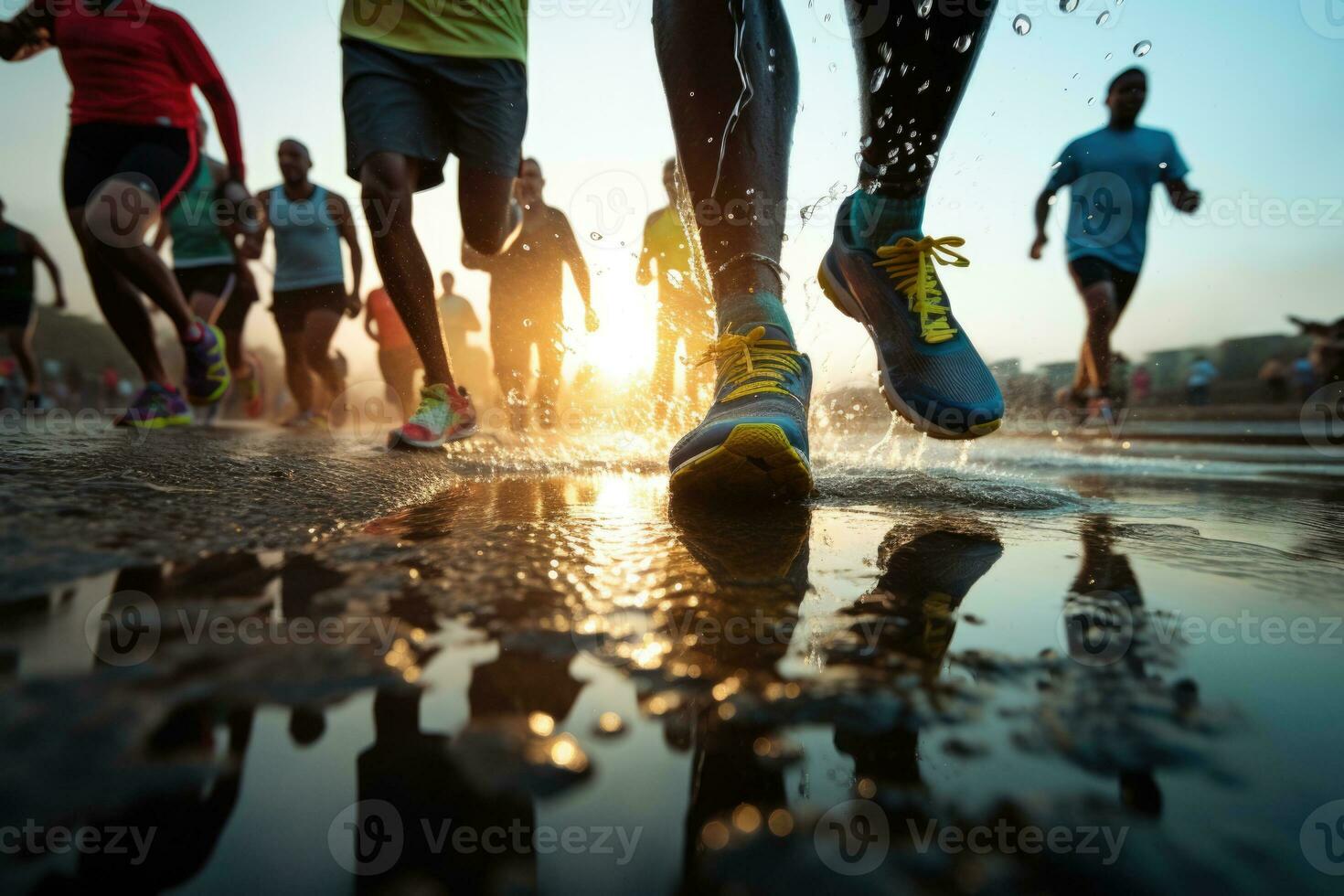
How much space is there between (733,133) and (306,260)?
4.29m

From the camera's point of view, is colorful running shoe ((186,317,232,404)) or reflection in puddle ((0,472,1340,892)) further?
colorful running shoe ((186,317,232,404))

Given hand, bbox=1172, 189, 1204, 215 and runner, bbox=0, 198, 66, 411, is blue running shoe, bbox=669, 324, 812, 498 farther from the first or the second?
runner, bbox=0, 198, 66, 411

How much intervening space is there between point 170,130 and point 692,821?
3.85 m

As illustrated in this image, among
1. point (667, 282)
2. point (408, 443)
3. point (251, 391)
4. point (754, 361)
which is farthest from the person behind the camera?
point (251, 391)

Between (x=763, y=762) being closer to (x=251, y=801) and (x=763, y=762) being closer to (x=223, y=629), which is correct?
(x=251, y=801)

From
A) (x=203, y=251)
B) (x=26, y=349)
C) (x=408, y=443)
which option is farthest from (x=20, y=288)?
(x=408, y=443)

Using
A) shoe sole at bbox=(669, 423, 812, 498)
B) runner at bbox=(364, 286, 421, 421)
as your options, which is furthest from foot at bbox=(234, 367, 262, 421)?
shoe sole at bbox=(669, 423, 812, 498)

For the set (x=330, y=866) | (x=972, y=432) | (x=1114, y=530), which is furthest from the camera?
(x=972, y=432)

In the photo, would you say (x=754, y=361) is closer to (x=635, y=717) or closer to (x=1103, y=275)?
(x=635, y=717)

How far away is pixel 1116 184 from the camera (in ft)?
14.4

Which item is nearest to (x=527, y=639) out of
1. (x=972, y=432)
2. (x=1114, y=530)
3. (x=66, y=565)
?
(x=66, y=565)

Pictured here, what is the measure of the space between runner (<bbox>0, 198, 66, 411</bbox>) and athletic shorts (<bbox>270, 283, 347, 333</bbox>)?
9.35 feet

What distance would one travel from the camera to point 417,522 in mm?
801

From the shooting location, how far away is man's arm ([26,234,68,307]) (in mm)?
5691
